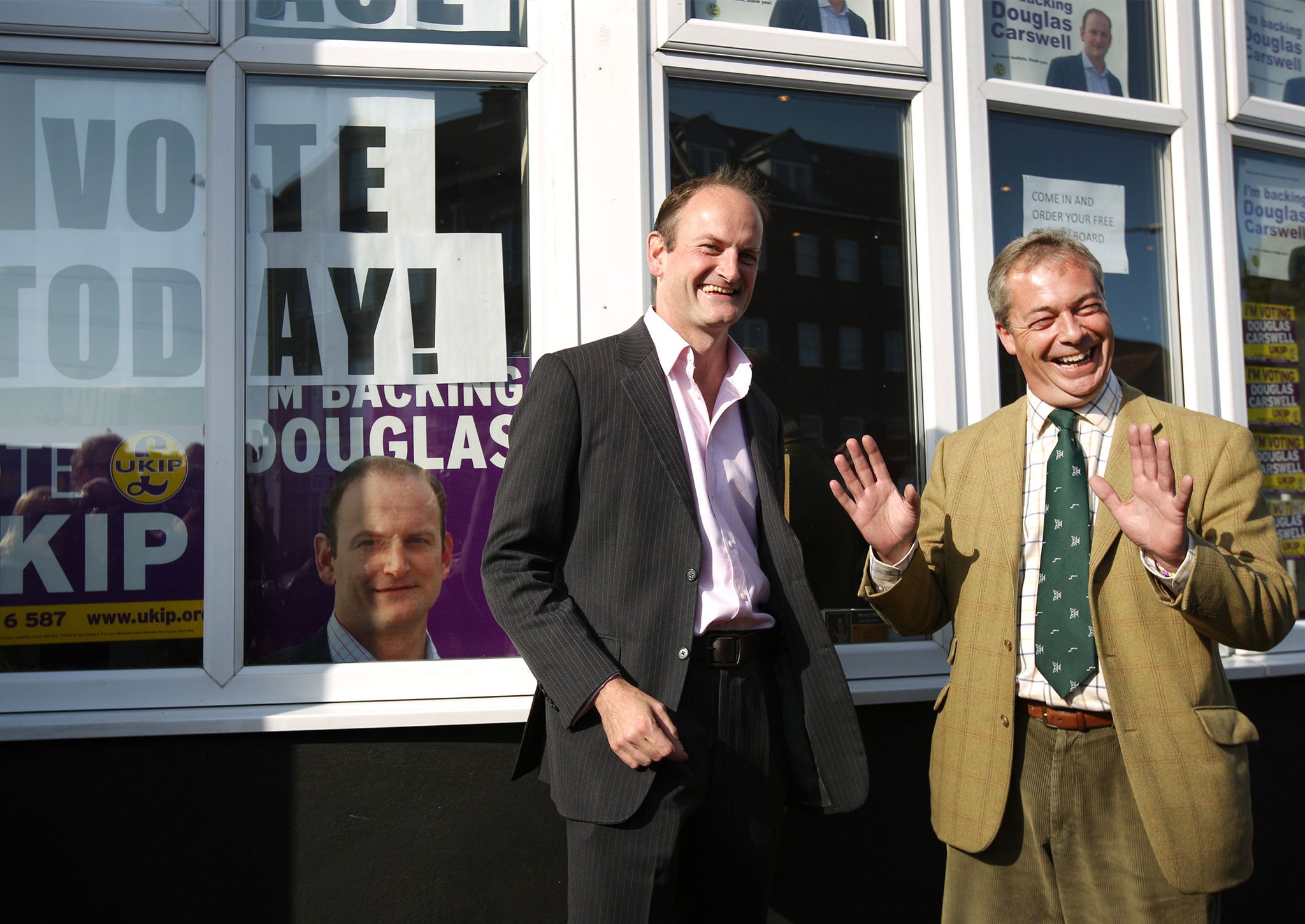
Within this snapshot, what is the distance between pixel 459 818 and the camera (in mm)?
2840

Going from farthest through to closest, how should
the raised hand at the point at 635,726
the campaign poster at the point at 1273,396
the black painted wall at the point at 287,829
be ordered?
1. the campaign poster at the point at 1273,396
2. the black painted wall at the point at 287,829
3. the raised hand at the point at 635,726

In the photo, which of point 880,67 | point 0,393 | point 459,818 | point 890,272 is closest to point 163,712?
point 459,818

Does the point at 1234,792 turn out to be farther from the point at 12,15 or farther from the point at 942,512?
the point at 12,15

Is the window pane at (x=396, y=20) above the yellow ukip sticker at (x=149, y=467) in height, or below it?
above

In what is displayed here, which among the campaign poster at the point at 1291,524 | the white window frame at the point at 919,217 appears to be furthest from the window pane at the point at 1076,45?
the campaign poster at the point at 1291,524

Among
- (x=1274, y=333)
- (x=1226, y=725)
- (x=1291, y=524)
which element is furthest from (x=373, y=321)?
(x=1291, y=524)

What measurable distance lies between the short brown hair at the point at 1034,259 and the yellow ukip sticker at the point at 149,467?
252 centimetres

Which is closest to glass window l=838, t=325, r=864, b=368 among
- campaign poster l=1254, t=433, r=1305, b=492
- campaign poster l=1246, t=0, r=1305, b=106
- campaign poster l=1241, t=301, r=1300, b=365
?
campaign poster l=1241, t=301, r=1300, b=365

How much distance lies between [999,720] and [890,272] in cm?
181

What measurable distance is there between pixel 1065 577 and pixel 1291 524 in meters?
2.39

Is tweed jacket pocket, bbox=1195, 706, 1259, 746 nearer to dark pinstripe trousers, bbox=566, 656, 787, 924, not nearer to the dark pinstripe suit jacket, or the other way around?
the dark pinstripe suit jacket

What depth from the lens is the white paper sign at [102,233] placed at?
2930 mm

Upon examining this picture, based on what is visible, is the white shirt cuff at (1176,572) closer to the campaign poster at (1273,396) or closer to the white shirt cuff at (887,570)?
the white shirt cuff at (887,570)

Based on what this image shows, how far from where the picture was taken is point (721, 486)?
6.88 ft
